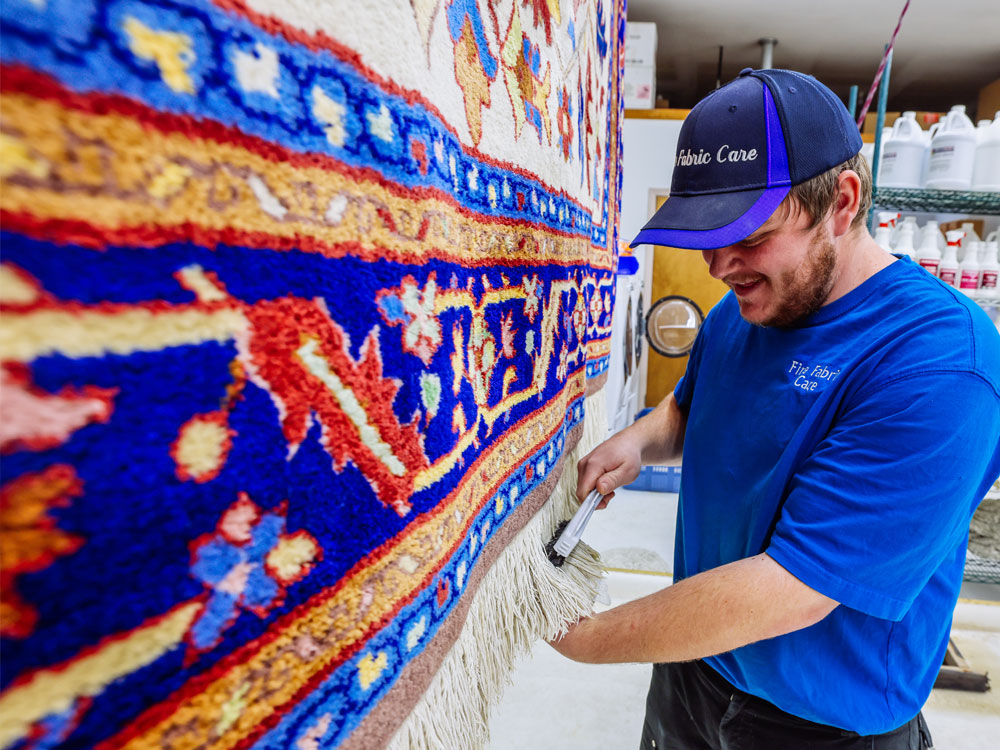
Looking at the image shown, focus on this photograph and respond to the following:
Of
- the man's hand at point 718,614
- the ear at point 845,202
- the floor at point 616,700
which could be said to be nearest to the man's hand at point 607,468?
the man's hand at point 718,614

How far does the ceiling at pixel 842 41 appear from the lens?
265cm

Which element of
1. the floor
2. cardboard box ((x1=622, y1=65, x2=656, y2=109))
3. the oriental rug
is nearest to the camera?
the oriental rug

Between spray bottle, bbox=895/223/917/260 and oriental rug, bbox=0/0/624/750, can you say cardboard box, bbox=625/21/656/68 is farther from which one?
oriental rug, bbox=0/0/624/750

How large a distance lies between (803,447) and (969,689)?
5.36 ft

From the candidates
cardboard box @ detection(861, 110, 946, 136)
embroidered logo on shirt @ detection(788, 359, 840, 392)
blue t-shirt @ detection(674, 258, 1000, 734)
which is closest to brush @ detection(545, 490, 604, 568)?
blue t-shirt @ detection(674, 258, 1000, 734)

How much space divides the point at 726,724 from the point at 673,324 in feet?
8.48

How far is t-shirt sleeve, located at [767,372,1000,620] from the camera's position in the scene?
1.85 feet

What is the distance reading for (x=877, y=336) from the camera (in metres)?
0.66

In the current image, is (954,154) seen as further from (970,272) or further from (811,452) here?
(811,452)

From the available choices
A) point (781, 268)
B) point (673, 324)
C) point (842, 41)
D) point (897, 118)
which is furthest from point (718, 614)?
point (842, 41)

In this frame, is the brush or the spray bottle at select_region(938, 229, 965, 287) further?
the spray bottle at select_region(938, 229, 965, 287)

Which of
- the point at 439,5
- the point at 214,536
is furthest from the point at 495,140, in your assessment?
the point at 214,536

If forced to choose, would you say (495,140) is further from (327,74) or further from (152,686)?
(152,686)

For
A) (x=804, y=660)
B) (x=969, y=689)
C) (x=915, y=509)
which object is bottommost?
(x=969, y=689)
